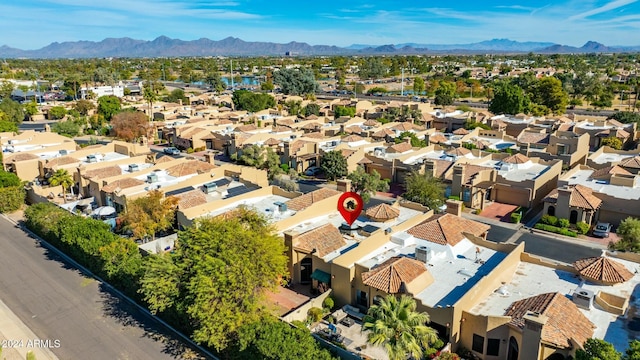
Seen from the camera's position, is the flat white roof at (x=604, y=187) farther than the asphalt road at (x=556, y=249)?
Yes

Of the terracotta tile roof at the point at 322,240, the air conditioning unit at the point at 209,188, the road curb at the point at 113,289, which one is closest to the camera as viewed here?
the road curb at the point at 113,289

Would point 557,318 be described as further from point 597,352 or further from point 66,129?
point 66,129

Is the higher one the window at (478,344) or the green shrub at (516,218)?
the green shrub at (516,218)

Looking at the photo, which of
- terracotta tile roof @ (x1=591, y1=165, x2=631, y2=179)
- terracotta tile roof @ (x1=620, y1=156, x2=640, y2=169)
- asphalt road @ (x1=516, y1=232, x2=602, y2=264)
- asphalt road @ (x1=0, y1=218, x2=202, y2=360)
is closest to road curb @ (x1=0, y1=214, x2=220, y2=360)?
asphalt road @ (x1=0, y1=218, x2=202, y2=360)

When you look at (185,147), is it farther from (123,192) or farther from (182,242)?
(182,242)

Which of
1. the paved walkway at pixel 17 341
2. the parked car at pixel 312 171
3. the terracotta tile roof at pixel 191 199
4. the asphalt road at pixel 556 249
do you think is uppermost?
the terracotta tile roof at pixel 191 199

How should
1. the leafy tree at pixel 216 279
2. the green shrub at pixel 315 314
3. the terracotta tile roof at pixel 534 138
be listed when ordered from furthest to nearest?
1. the terracotta tile roof at pixel 534 138
2. the green shrub at pixel 315 314
3. the leafy tree at pixel 216 279

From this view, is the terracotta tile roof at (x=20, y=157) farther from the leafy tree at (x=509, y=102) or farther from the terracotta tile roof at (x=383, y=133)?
the leafy tree at (x=509, y=102)

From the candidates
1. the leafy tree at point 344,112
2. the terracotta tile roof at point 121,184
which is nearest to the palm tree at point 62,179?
the terracotta tile roof at point 121,184
